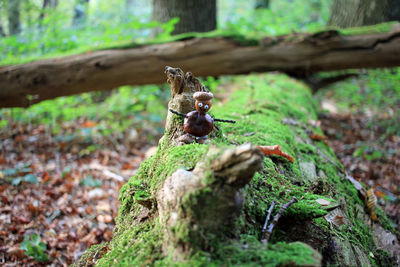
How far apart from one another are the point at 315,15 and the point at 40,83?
11.1m

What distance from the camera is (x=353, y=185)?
269 centimetres

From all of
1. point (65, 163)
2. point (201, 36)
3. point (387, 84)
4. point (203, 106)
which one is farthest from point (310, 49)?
point (65, 163)

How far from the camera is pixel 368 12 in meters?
6.74

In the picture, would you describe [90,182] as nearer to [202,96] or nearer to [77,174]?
[77,174]

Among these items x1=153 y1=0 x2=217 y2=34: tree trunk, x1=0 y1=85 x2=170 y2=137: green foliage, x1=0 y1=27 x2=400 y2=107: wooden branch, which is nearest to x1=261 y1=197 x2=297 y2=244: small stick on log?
x1=0 y1=27 x2=400 y2=107: wooden branch

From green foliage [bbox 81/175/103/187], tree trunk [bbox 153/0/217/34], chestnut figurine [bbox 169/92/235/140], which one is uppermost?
tree trunk [bbox 153/0/217/34]

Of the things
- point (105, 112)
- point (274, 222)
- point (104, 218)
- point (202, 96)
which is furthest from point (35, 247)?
point (105, 112)

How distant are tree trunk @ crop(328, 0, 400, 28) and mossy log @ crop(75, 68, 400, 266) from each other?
19.7ft

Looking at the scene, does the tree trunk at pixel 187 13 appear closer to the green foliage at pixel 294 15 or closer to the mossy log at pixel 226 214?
the green foliage at pixel 294 15

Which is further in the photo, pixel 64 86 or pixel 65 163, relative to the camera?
pixel 64 86

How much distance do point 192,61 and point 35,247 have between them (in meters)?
3.77

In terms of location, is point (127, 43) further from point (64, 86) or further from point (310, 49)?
point (310, 49)

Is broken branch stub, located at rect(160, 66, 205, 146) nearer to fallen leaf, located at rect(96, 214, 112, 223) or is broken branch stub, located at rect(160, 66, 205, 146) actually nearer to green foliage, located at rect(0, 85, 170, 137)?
fallen leaf, located at rect(96, 214, 112, 223)

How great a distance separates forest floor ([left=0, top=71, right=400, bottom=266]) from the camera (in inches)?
116
